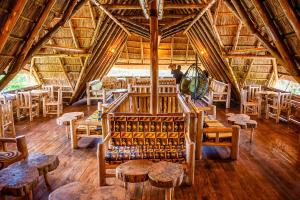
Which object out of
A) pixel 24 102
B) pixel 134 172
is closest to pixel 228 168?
pixel 134 172

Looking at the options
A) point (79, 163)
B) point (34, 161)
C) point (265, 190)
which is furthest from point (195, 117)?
point (34, 161)

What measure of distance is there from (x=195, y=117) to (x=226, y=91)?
222 inches

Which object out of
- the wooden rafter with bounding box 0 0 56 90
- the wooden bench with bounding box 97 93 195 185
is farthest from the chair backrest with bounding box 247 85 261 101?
the wooden rafter with bounding box 0 0 56 90

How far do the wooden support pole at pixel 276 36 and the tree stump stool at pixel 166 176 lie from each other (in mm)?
3170

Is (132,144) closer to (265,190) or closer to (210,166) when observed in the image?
(210,166)

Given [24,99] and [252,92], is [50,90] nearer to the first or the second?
[24,99]

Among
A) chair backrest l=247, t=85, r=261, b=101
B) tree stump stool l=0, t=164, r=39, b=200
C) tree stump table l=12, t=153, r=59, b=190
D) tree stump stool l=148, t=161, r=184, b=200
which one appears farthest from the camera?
chair backrest l=247, t=85, r=261, b=101

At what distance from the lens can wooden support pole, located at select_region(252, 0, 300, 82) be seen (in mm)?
4234

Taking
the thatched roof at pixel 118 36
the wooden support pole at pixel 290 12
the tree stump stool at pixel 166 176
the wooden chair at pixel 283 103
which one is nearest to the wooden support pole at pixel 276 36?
the thatched roof at pixel 118 36

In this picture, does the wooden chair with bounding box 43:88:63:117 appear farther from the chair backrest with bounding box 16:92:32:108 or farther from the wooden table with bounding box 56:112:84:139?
the wooden table with bounding box 56:112:84:139

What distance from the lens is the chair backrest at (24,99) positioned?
7.23 meters

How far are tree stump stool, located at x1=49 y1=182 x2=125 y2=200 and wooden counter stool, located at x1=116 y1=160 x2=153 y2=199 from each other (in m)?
0.43

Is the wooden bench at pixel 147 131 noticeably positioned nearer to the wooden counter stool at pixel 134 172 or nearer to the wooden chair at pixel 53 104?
the wooden counter stool at pixel 134 172

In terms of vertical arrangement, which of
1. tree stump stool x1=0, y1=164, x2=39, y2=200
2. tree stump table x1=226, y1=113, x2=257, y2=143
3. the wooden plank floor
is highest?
tree stump table x1=226, y1=113, x2=257, y2=143
